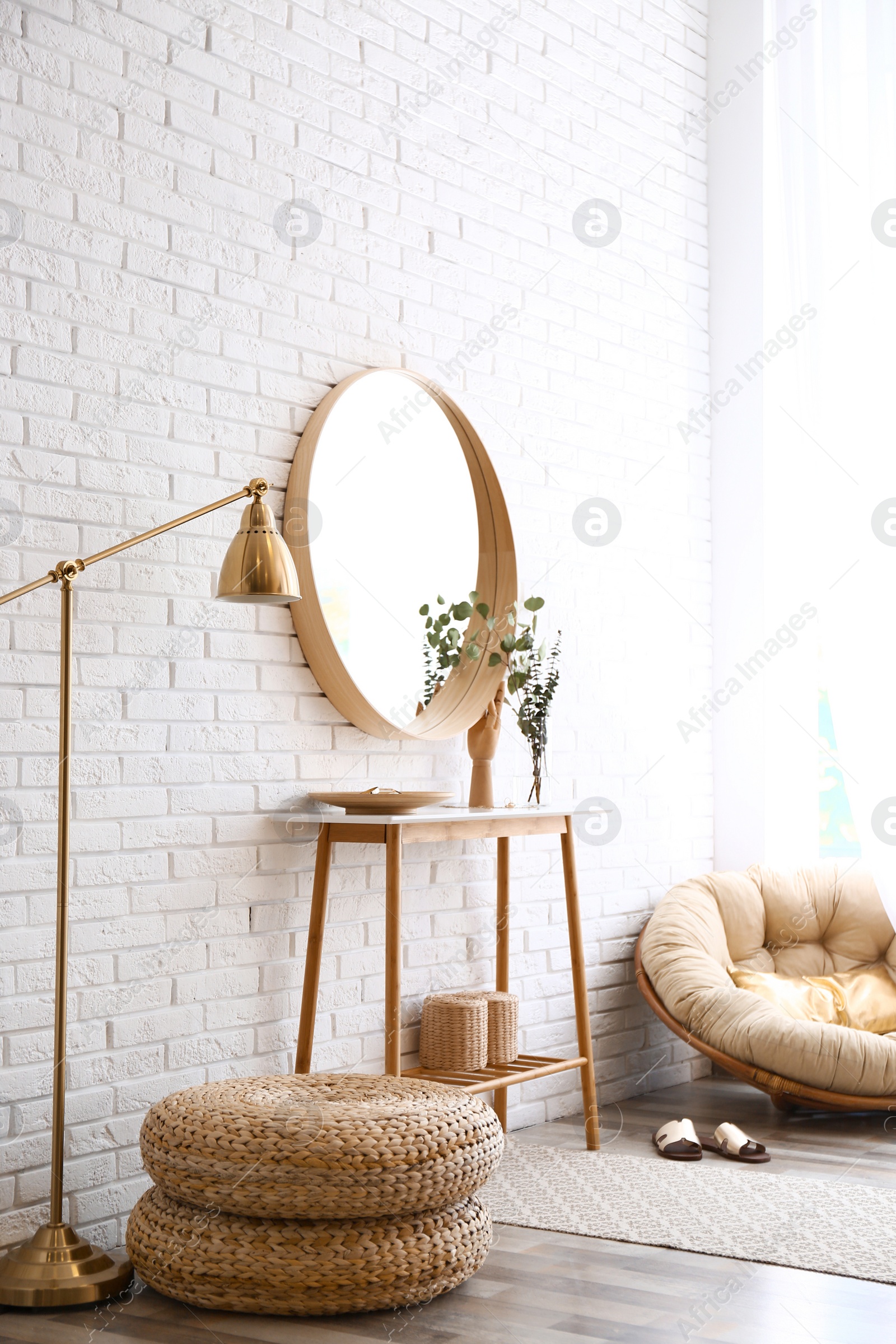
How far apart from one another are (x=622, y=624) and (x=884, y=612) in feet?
2.37

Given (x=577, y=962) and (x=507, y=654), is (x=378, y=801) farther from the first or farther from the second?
(x=577, y=962)

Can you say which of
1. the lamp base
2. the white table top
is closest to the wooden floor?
the lamp base

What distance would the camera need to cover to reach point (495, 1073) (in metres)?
2.99

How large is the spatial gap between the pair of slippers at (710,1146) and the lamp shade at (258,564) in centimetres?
157

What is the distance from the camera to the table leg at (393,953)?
258 centimetres

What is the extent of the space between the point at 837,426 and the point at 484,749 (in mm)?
1564

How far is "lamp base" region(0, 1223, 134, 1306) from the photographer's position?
2094mm

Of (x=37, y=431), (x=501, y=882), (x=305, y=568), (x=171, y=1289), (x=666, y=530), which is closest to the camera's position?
(x=171, y=1289)

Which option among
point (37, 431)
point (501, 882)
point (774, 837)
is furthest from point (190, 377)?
point (774, 837)

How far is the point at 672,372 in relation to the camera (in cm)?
426

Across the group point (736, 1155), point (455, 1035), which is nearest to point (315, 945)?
point (455, 1035)

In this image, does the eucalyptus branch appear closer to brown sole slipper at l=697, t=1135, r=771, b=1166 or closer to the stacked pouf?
brown sole slipper at l=697, t=1135, r=771, b=1166

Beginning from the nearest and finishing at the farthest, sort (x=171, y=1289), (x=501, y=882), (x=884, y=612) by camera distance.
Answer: (x=171, y=1289), (x=501, y=882), (x=884, y=612)

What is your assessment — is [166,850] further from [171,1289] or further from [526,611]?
[526,611]
